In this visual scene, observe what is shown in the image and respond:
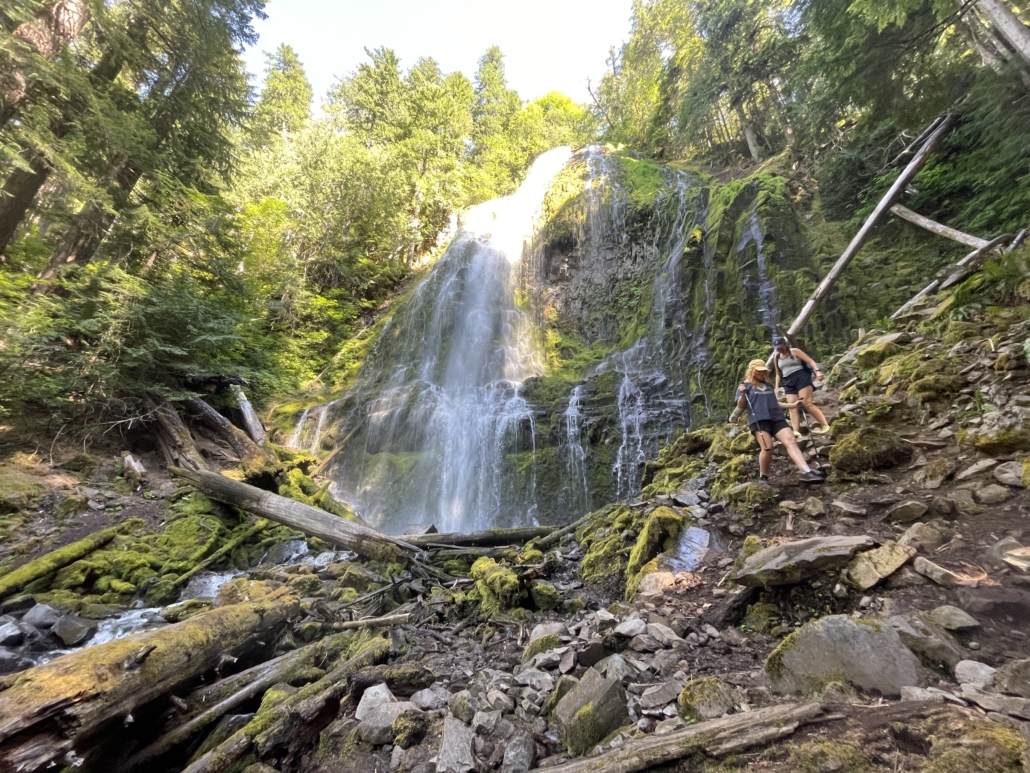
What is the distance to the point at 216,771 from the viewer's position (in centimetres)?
200

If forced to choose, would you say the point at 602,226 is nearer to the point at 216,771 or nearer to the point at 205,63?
the point at 205,63

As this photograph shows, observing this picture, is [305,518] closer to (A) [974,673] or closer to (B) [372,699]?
(B) [372,699]

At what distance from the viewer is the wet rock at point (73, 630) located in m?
3.73

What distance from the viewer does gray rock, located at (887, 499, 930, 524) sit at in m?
2.95

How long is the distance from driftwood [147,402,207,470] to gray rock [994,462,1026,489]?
10.5 meters

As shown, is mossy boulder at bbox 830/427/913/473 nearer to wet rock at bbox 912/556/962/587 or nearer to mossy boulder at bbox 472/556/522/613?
wet rock at bbox 912/556/962/587

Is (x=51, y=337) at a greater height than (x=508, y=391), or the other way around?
(x=508, y=391)

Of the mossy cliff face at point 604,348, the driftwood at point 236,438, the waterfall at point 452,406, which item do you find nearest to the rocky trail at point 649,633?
the mossy cliff face at point 604,348

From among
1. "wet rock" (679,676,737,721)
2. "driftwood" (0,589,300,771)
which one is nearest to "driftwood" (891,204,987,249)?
"wet rock" (679,676,737,721)

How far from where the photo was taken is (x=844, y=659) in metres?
1.84

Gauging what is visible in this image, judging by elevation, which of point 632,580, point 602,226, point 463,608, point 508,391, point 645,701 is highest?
point 602,226

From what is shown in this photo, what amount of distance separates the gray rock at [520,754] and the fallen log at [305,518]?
419 cm

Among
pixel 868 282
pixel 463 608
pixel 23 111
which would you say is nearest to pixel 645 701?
pixel 463 608

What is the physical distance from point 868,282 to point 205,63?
1574cm
